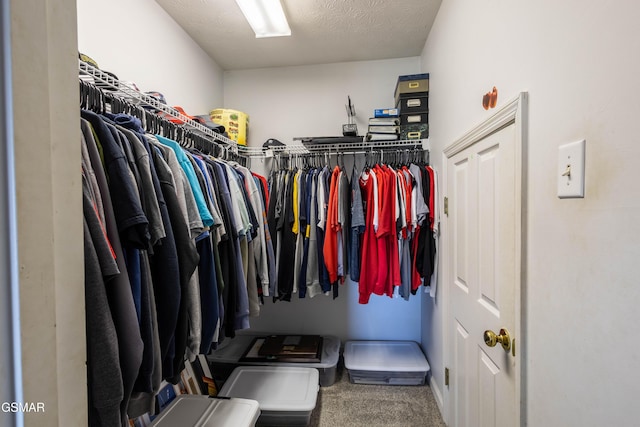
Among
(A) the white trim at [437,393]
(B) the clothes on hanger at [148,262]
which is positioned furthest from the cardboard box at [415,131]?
(A) the white trim at [437,393]

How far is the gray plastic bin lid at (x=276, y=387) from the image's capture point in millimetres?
1631

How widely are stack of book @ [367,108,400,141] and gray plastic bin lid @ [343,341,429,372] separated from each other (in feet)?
5.82

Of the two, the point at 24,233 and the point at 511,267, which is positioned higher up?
the point at 24,233

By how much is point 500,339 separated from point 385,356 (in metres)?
1.39

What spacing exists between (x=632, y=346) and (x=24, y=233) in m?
1.04

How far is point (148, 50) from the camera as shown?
1.67 m

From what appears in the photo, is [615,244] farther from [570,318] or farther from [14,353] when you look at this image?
[14,353]

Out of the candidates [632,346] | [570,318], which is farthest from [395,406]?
[632,346]

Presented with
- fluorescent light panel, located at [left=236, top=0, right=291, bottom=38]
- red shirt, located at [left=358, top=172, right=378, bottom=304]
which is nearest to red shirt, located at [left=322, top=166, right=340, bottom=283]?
red shirt, located at [left=358, top=172, right=378, bottom=304]

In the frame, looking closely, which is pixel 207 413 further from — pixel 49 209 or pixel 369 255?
pixel 49 209

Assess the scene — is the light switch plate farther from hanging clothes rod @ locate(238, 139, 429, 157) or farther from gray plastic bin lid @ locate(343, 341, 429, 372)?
gray plastic bin lid @ locate(343, 341, 429, 372)

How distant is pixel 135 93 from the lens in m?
1.16

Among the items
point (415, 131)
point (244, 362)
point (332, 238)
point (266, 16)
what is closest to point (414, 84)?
point (415, 131)
